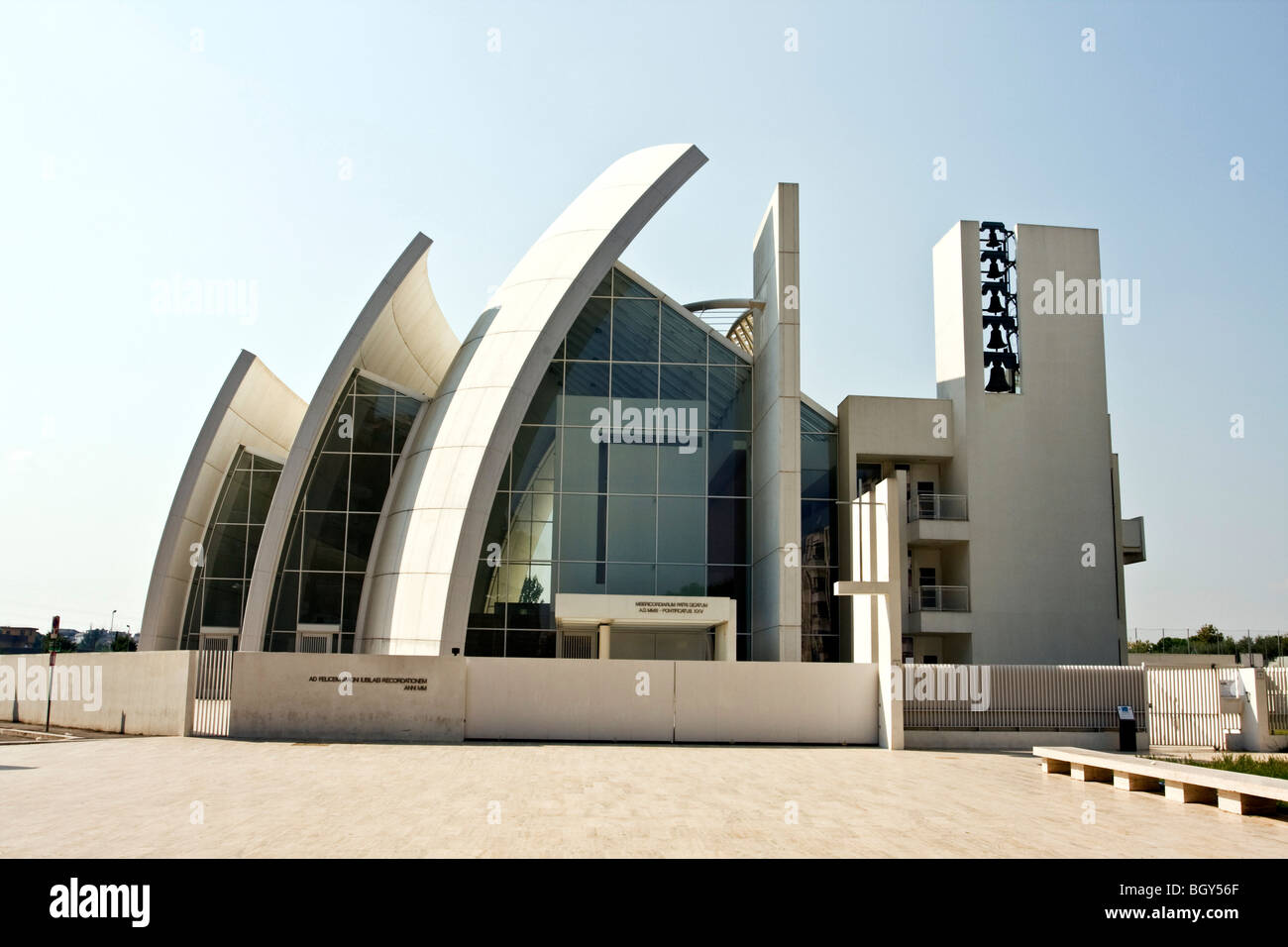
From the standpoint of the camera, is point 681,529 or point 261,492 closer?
point 681,529

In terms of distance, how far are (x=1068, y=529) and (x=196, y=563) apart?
25947 millimetres

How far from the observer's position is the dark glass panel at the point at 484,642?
26.8 m

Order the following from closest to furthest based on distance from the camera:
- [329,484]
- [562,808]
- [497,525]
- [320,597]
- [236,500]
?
[562,808], [497,525], [320,597], [329,484], [236,500]

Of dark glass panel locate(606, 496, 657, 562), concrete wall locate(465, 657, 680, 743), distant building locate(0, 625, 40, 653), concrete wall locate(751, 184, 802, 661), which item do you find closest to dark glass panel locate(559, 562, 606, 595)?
dark glass panel locate(606, 496, 657, 562)

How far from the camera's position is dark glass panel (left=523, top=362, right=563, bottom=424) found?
93.7ft

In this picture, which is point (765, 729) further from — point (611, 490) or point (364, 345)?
point (364, 345)

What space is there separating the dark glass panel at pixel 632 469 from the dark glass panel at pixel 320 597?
7901mm

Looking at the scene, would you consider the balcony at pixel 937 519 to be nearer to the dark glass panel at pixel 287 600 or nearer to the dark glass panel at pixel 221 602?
the dark glass panel at pixel 287 600

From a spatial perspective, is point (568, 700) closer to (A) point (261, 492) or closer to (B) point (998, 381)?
(A) point (261, 492)

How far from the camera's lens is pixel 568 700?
809 inches

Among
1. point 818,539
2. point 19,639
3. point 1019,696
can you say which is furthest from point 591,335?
point 19,639

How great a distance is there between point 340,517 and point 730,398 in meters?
11.2

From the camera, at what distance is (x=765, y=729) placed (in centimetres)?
2095
